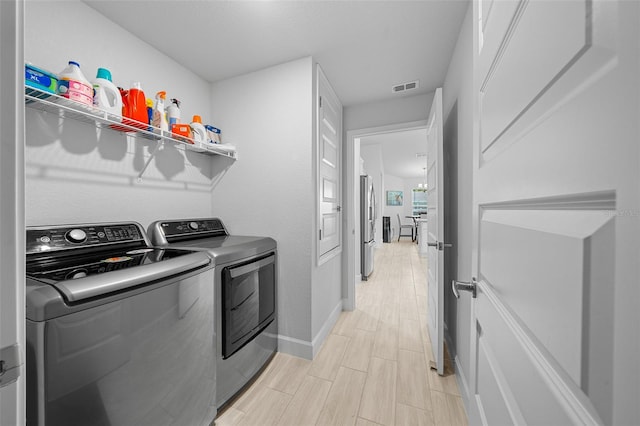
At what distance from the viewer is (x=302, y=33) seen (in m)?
1.66

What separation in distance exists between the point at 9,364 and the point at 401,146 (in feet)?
19.5

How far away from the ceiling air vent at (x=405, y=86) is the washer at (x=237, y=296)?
191 cm

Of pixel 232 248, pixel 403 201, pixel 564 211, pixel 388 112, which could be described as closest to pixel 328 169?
pixel 388 112

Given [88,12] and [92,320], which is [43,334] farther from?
[88,12]

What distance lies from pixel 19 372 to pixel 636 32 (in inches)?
39.0

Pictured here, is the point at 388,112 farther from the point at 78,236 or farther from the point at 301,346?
the point at 78,236

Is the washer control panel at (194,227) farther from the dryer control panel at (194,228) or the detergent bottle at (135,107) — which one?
the detergent bottle at (135,107)

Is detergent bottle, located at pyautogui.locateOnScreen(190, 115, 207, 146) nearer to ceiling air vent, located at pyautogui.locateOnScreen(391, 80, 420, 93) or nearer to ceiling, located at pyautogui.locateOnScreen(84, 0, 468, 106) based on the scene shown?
ceiling, located at pyautogui.locateOnScreen(84, 0, 468, 106)

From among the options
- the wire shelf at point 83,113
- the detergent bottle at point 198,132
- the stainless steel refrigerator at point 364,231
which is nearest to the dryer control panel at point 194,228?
the wire shelf at point 83,113

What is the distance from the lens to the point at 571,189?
319mm

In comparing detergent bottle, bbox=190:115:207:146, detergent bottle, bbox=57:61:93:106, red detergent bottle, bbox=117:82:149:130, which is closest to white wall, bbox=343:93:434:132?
detergent bottle, bbox=190:115:207:146

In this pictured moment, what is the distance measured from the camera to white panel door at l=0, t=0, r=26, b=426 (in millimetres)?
410

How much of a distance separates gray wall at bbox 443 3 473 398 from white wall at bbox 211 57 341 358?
104cm

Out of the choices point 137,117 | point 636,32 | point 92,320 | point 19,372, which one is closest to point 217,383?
point 92,320
